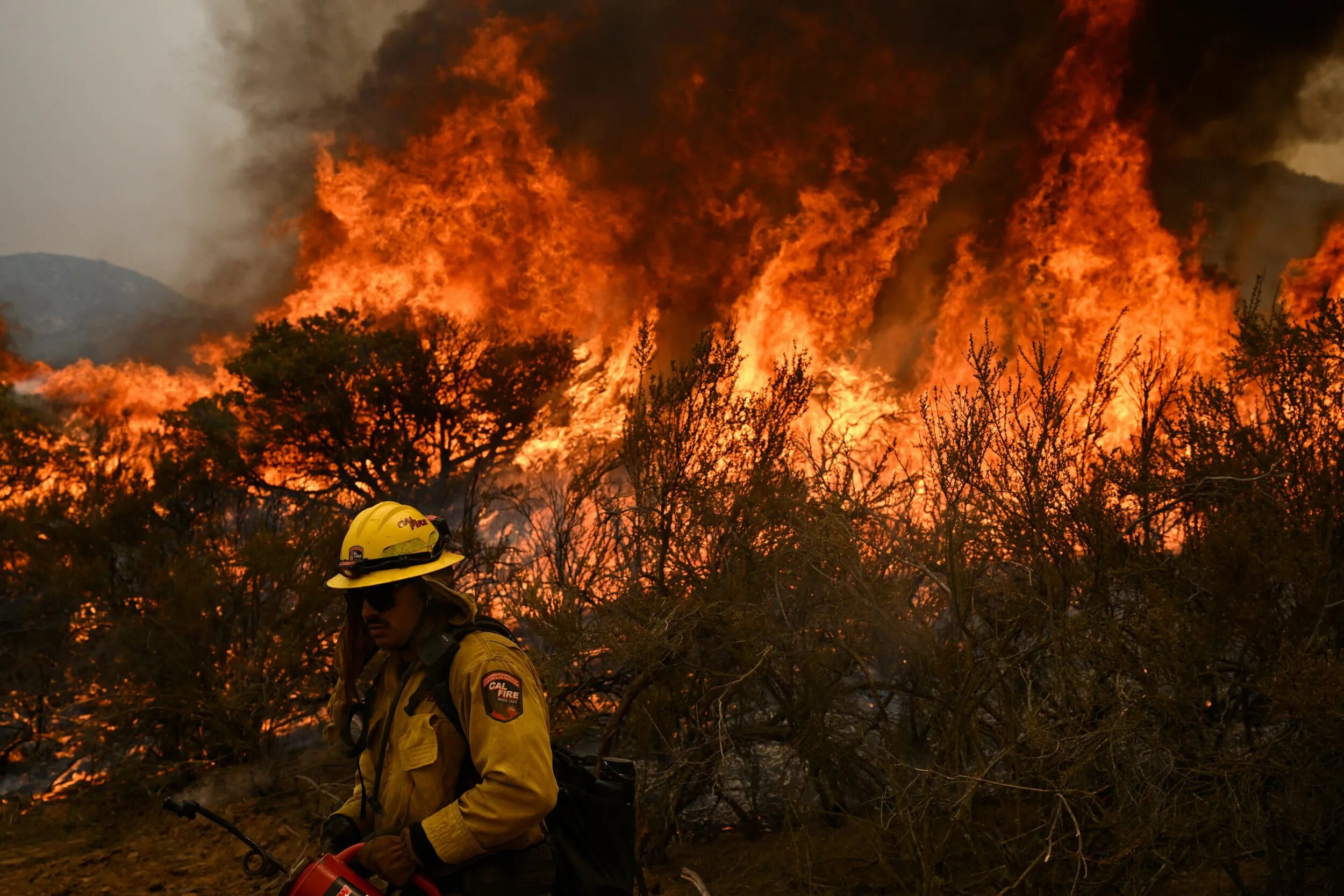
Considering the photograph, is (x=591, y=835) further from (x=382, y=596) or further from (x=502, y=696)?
(x=382, y=596)

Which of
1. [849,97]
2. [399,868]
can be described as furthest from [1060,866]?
[849,97]

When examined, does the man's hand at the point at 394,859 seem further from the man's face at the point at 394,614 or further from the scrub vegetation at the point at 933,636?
the scrub vegetation at the point at 933,636

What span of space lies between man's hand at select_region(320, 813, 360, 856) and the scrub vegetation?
2123 millimetres

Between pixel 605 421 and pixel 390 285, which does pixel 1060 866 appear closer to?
pixel 605 421

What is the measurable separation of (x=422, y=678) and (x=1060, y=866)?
11.4ft

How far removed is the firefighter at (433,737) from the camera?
82.1 inches

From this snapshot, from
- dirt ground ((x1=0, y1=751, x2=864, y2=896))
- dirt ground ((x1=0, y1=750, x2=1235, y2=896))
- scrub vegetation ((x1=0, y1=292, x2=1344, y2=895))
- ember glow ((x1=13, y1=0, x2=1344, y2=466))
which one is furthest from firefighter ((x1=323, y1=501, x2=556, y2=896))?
ember glow ((x1=13, y1=0, x2=1344, y2=466))

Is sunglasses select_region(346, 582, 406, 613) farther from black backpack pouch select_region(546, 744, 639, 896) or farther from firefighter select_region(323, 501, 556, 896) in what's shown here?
black backpack pouch select_region(546, 744, 639, 896)

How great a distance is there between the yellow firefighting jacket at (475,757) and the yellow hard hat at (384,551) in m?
0.22

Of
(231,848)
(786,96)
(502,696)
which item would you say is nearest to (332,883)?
(502,696)

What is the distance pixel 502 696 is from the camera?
2131 millimetres

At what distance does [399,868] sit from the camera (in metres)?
2.11

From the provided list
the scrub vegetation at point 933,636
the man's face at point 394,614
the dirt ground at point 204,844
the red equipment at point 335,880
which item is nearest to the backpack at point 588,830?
the man's face at point 394,614

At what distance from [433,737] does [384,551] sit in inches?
17.7
